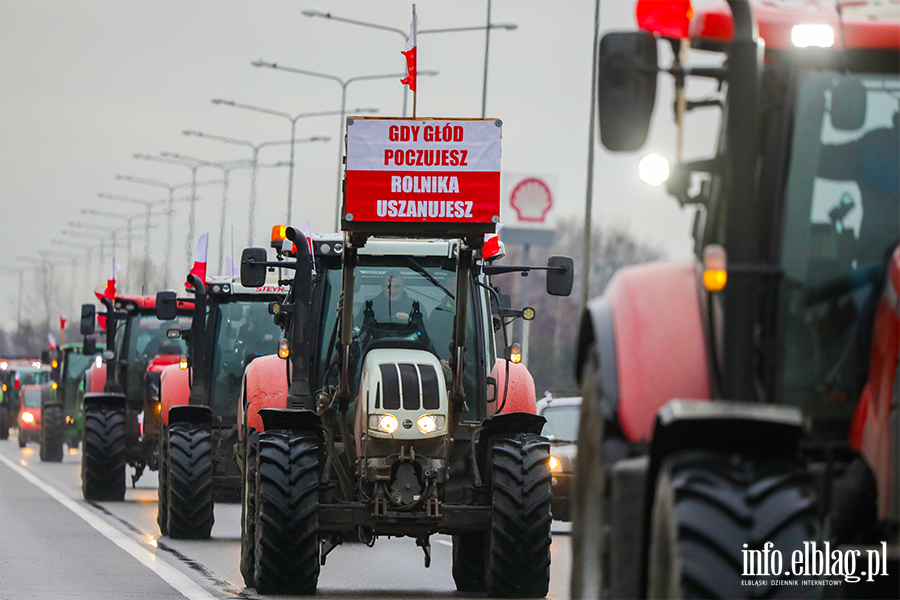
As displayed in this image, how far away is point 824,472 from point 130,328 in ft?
69.5

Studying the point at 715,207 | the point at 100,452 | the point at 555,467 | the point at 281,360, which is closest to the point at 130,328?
the point at 100,452

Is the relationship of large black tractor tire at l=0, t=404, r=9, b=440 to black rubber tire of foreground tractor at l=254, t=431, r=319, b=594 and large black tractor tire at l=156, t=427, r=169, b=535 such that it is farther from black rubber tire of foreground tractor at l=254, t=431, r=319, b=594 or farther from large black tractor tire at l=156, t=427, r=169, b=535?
black rubber tire of foreground tractor at l=254, t=431, r=319, b=594

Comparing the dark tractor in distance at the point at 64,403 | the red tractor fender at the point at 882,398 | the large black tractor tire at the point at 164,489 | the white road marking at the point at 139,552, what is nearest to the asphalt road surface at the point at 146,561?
the white road marking at the point at 139,552

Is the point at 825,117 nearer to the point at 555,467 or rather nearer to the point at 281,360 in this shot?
the point at 281,360

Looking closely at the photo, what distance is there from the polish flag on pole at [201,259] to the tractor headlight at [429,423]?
853cm

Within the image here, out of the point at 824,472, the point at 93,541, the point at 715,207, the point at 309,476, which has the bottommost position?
the point at 93,541

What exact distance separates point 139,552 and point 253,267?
3.04 meters

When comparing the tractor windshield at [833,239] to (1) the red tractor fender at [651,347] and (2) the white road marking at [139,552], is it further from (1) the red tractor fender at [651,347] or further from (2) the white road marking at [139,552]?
(2) the white road marking at [139,552]

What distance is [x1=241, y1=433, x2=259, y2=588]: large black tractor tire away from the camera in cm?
1288

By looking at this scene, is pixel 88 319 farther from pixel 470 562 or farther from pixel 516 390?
pixel 470 562

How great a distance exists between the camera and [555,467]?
20844mm

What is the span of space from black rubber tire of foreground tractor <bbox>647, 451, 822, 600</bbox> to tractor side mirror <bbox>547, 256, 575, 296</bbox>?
8724 mm

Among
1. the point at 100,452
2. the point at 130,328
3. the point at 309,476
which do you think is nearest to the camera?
the point at 309,476

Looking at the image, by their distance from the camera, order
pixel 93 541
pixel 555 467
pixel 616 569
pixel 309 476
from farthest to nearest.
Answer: pixel 555 467 → pixel 93 541 → pixel 309 476 → pixel 616 569
